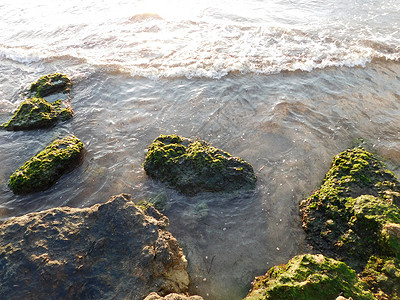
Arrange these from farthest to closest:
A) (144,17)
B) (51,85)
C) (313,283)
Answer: (144,17), (51,85), (313,283)

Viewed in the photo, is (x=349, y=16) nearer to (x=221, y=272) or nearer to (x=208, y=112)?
(x=208, y=112)

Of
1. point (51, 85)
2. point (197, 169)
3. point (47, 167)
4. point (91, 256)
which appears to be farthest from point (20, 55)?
point (91, 256)

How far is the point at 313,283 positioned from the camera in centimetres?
317

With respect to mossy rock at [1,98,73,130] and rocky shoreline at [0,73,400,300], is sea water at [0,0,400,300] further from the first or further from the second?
rocky shoreline at [0,73,400,300]

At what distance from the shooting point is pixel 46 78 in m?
8.37

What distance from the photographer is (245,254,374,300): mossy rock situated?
315 centimetres

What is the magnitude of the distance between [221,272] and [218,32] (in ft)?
31.8

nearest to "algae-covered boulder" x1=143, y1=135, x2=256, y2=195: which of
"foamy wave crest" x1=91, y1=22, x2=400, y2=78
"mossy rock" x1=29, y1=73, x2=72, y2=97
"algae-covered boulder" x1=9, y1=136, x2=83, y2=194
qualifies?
"algae-covered boulder" x1=9, y1=136, x2=83, y2=194

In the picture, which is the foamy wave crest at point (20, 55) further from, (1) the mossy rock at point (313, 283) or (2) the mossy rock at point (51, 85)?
(1) the mossy rock at point (313, 283)

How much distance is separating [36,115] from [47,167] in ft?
7.12

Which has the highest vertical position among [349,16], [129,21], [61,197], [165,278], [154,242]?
[349,16]

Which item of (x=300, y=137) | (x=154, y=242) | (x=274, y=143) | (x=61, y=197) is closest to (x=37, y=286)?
(x=154, y=242)

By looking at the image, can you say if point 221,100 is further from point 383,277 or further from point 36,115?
point 383,277

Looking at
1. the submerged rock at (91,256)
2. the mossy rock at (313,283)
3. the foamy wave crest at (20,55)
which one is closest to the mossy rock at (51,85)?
the foamy wave crest at (20,55)
